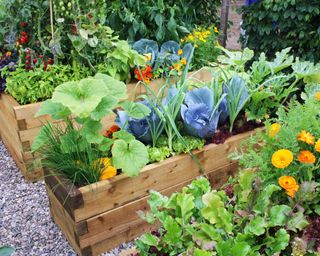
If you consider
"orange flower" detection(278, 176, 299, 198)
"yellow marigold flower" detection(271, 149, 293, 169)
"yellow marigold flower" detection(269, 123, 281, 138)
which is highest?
"yellow marigold flower" detection(271, 149, 293, 169)

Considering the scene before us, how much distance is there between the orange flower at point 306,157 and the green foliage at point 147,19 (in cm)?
220

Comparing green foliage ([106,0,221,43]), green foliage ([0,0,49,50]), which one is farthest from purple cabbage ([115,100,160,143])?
green foliage ([106,0,221,43])

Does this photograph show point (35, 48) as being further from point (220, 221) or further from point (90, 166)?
point (220, 221)

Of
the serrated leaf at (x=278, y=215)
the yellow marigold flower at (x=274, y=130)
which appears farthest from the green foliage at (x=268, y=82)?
the serrated leaf at (x=278, y=215)

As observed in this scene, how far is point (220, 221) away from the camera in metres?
1.30

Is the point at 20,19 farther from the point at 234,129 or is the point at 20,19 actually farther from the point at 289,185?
the point at 289,185

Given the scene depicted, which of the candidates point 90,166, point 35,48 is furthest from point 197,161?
point 35,48

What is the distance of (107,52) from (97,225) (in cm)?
149

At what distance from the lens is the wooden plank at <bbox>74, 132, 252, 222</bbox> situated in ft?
5.87

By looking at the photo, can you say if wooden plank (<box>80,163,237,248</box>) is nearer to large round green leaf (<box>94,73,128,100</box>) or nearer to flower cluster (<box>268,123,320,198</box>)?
large round green leaf (<box>94,73,128,100</box>)

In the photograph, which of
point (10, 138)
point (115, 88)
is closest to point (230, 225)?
point (115, 88)

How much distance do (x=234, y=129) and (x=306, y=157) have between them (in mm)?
1012

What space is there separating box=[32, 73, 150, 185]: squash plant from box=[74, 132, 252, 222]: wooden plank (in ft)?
0.29

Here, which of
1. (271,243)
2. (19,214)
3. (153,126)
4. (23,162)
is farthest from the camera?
(23,162)
